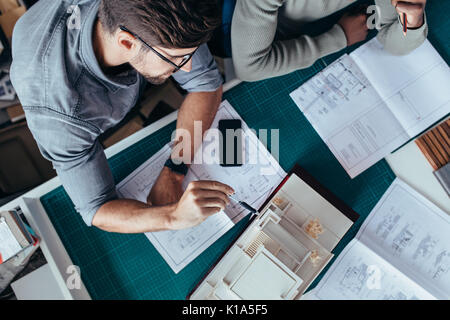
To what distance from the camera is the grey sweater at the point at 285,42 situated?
3.28ft

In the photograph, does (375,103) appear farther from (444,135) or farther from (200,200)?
(200,200)

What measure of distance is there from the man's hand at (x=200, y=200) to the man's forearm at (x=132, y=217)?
60mm

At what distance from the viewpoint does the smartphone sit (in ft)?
3.36

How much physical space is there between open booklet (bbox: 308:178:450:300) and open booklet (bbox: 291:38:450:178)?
0.60 ft

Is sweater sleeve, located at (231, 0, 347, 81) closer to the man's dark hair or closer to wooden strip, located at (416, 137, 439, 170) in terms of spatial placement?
the man's dark hair

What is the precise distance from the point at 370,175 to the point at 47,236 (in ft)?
3.27

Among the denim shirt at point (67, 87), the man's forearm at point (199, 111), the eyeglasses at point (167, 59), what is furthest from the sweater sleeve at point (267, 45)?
the denim shirt at point (67, 87)

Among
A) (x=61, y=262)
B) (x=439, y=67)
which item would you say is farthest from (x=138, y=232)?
(x=439, y=67)

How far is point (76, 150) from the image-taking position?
87 centimetres

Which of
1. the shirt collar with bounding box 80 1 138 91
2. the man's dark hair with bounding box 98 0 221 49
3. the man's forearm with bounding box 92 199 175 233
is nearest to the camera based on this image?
the man's dark hair with bounding box 98 0 221 49

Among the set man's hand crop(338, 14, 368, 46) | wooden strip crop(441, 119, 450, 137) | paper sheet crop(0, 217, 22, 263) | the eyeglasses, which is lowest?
wooden strip crop(441, 119, 450, 137)

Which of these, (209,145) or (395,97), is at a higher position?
(209,145)

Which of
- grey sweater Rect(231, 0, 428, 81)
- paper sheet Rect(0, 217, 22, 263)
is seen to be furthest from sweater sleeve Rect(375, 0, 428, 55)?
paper sheet Rect(0, 217, 22, 263)

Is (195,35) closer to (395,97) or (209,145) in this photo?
(209,145)
